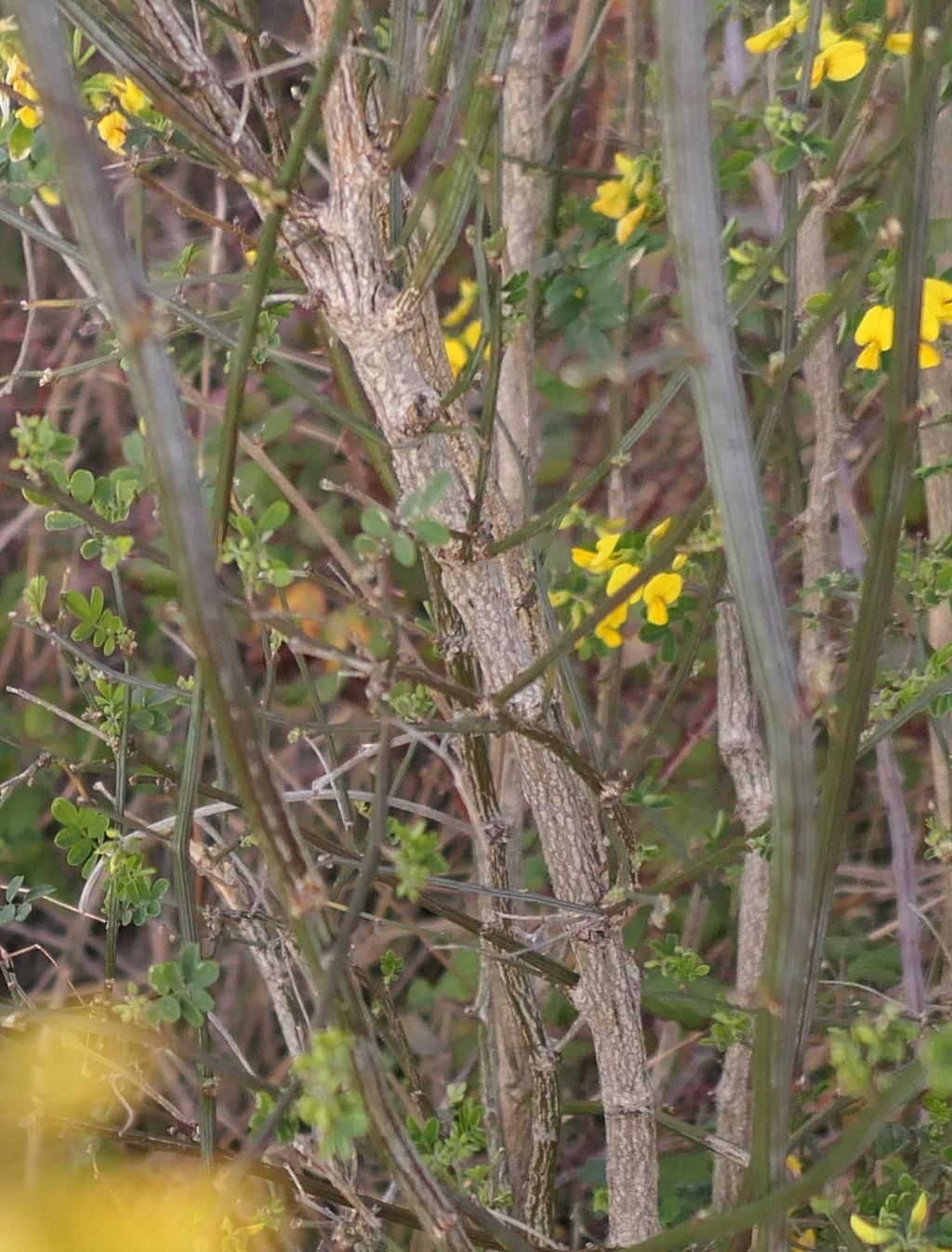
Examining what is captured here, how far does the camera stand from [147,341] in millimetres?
324

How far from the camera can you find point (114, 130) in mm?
648

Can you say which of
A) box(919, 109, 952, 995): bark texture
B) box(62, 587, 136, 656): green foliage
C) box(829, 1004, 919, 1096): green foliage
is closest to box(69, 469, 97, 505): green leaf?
box(62, 587, 136, 656): green foliage

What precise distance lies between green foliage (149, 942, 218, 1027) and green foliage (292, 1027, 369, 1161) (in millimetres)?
107

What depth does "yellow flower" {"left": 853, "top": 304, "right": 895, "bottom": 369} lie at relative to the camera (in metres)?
0.64

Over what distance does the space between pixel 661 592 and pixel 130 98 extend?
42cm

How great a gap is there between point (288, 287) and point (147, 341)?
1.21 feet

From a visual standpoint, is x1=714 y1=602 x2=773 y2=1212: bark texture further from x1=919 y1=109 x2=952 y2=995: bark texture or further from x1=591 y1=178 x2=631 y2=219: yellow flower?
x1=591 y1=178 x2=631 y2=219: yellow flower

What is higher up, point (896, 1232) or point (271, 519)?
point (271, 519)

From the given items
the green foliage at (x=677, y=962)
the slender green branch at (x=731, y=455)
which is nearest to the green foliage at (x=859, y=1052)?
the slender green branch at (x=731, y=455)

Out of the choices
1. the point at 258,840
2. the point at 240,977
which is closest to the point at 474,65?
the point at 258,840

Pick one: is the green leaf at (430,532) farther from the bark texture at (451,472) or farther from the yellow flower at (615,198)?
the yellow flower at (615,198)

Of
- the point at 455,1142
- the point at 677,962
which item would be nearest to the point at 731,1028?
the point at 677,962

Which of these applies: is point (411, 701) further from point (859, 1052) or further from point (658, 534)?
point (859, 1052)

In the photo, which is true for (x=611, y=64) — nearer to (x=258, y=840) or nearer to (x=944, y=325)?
(x=944, y=325)
